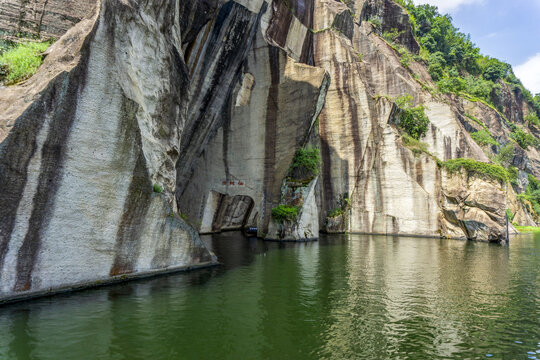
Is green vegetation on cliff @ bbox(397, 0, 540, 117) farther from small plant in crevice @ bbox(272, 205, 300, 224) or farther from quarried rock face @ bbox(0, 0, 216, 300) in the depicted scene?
quarried rock face @ bbox(0, 0, 216, 300)

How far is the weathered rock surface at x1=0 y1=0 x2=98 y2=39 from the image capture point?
10.1m

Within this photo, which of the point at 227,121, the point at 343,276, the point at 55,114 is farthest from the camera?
the point at 227,121

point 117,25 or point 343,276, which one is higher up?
point 117,25

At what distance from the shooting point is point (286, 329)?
273 inches

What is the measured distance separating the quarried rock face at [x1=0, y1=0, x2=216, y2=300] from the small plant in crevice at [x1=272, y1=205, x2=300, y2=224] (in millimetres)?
10510

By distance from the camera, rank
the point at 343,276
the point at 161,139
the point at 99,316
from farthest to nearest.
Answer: the point at 161,139, the point at 343,276, the point at 99,316

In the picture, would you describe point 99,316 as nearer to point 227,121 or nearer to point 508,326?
point 508,326

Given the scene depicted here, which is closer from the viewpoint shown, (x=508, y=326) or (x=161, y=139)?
(x=508, y=326)

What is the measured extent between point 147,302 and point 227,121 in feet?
57.8

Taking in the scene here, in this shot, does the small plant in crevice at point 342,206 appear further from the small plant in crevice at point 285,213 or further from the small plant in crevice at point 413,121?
the small plant in crevice at point 413,121

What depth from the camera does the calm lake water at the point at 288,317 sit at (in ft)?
19.5

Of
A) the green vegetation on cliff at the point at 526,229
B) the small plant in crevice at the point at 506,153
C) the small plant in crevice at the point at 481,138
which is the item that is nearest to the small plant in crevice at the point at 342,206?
the small plant in crevice at the point at 481,138

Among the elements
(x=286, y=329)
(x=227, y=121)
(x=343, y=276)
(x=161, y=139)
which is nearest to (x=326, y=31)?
(x=227, y=121)

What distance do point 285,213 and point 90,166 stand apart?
574 inches
